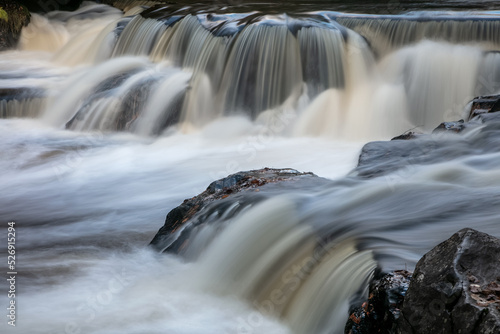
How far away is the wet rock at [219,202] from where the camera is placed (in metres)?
4.26

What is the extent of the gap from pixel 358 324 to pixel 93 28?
9.31m

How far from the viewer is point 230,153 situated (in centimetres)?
714

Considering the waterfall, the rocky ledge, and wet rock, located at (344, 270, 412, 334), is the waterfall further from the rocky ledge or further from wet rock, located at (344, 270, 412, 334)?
the rocky ledge

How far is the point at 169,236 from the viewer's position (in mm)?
4484

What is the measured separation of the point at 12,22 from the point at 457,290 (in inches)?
409

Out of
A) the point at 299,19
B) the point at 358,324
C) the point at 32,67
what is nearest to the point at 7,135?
the point at 32,67

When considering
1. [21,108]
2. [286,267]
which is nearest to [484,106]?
[286,267]

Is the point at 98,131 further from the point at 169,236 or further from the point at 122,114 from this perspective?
the point at 169,236

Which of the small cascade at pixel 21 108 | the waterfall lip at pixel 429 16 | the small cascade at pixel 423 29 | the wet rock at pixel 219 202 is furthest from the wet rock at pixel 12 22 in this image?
the wet rock at pixel 219 202

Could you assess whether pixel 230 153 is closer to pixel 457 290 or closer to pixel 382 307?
pixel 382 307

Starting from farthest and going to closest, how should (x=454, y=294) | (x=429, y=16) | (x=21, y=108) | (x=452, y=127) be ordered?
(x=21, y=108), (x=429, y=16), (x=452, y=127), (x=454, y=294)

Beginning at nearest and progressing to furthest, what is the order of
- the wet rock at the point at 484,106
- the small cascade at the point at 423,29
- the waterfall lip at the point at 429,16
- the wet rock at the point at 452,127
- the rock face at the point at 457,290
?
the rock face at the point at 457,290
the wet rock at the point at 452,127
the wet rock at the point at 484,106
the small cascade at the point at 423,29
the waterfall lip at the point at 429,16

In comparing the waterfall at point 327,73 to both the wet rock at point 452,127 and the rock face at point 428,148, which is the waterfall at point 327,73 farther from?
the rock face at point 428,148

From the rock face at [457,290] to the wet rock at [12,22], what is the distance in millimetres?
9910
